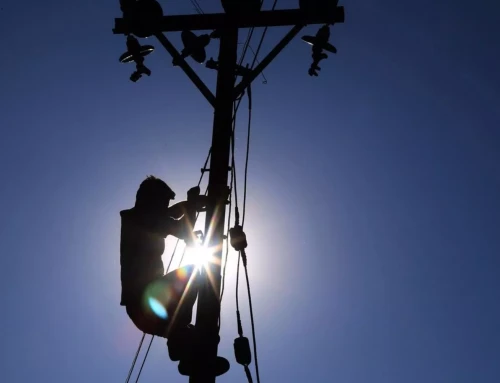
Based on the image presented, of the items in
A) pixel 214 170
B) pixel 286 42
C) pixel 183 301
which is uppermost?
pixel 286 42

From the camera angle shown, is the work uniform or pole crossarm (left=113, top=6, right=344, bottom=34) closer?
the work uniform

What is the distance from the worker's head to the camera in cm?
473

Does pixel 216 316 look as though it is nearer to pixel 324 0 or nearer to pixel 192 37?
pixel 192 37

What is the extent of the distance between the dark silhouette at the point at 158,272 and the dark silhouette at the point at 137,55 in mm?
1720

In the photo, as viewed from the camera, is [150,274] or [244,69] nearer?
[150,274]

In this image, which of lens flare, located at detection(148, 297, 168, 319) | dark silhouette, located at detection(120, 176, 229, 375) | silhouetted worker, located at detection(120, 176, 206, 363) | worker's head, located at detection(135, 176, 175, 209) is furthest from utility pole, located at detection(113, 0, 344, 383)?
worker's head, located at detection(135, 176, 175, 209)

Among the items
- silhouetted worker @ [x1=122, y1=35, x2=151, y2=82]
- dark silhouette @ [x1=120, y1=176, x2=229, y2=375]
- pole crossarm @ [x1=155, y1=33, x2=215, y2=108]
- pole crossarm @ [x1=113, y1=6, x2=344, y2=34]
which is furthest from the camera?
silhouetted worker @ [x1=122, y1=35, x2=151, y2=82]

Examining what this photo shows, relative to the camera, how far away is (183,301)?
4391 millimetres

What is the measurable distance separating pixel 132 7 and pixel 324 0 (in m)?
2.12

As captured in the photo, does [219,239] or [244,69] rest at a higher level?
[244,69]

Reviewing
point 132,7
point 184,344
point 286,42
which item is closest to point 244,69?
point 286,42

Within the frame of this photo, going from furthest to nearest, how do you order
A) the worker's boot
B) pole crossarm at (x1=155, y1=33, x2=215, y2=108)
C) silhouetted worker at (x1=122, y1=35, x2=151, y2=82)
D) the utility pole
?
silhouetted worker at (x1=122, y1=35, x2=151, y2=82) < pole crossarm at (x1=155, y1=33, x2=215, y2=108) < the utility pole < the worker's boot

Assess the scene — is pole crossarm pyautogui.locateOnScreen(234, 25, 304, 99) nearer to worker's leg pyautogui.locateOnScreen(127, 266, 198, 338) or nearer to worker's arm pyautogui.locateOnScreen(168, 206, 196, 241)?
worker's arm pyautogui.locateOnScreen(168, 206, 196, 241)

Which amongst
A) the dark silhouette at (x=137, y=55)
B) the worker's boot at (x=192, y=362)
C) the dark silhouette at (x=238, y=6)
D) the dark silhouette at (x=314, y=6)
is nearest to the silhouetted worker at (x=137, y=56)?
the dark silhouette at (x=137, y=55)
